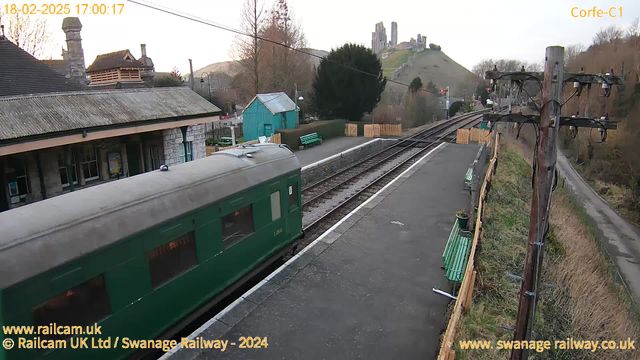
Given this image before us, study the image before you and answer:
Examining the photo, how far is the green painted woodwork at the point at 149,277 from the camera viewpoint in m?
4.42

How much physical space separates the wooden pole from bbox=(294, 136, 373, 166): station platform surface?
15802mm

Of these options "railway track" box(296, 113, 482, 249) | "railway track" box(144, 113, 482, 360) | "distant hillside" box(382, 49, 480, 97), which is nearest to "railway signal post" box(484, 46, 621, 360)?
"railway track" box(144, 113, 482, 360)

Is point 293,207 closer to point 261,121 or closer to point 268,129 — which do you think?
point 268,129

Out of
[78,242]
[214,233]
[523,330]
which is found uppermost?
[78,242]

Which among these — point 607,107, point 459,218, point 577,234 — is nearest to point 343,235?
point 459,218

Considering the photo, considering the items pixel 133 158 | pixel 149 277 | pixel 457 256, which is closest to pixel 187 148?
pixel 133 158

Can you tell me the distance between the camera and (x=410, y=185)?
53.3 ft

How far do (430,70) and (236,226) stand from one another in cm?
12911

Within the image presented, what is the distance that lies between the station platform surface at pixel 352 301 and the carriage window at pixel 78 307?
1.24 meters

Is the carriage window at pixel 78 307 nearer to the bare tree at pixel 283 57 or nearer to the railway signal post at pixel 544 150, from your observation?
the railway signal post at pixel 544 150

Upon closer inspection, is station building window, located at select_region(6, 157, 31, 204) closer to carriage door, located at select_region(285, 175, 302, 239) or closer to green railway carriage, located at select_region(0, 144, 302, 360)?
green railway carriage, located at select_region(0, 144, 302, 360)

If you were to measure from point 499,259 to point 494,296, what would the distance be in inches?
70.1

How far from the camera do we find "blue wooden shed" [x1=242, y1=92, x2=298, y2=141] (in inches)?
1064

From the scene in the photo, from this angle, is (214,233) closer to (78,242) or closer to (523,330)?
(78,242)
